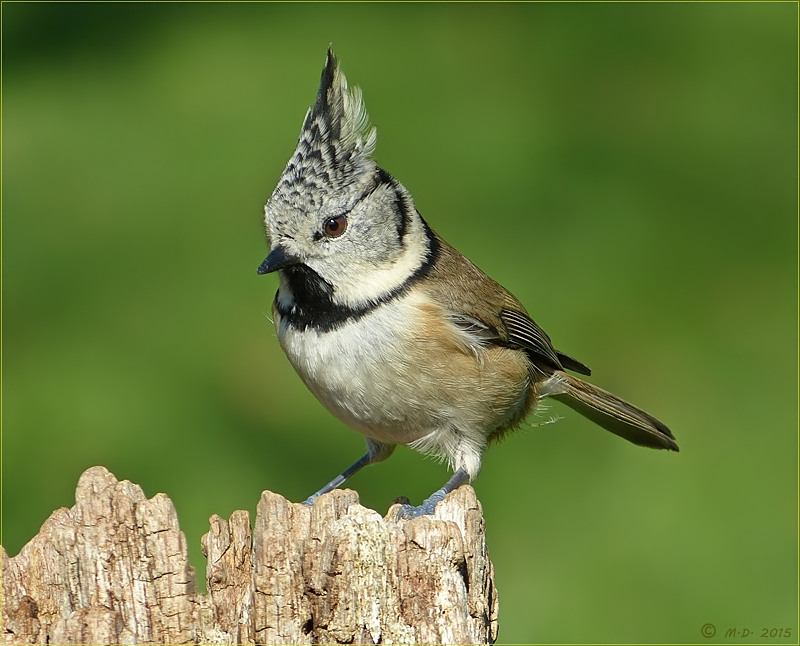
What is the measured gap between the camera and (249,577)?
376 centimetres

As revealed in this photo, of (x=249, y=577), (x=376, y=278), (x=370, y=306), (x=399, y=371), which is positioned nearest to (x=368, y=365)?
(x=399, y=371)

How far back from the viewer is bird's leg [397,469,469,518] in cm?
447

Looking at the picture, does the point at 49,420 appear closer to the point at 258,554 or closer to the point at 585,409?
the point at 585,409

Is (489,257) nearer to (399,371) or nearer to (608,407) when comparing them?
(608,407)

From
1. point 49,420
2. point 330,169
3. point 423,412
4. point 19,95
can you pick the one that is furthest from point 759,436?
point 19,95

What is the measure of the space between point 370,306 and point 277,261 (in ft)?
1.43

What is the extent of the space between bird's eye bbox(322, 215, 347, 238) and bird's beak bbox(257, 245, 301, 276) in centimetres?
18

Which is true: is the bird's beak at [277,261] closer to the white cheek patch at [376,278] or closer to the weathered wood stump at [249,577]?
the white cheek patch at [376,278]

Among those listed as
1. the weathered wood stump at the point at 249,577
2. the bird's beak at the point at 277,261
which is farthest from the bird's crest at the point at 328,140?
the weathered wood stump at the point at 249,577

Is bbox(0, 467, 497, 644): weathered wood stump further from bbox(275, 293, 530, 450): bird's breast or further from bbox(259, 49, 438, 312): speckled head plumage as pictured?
bbox(259, 49, 438, 312): speckled head plumage

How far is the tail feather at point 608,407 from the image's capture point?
5.78m

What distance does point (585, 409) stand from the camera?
234 inches

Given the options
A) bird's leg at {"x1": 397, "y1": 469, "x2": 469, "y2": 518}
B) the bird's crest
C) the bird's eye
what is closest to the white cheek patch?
the bird's eye

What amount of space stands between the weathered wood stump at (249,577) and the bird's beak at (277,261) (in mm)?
1102
